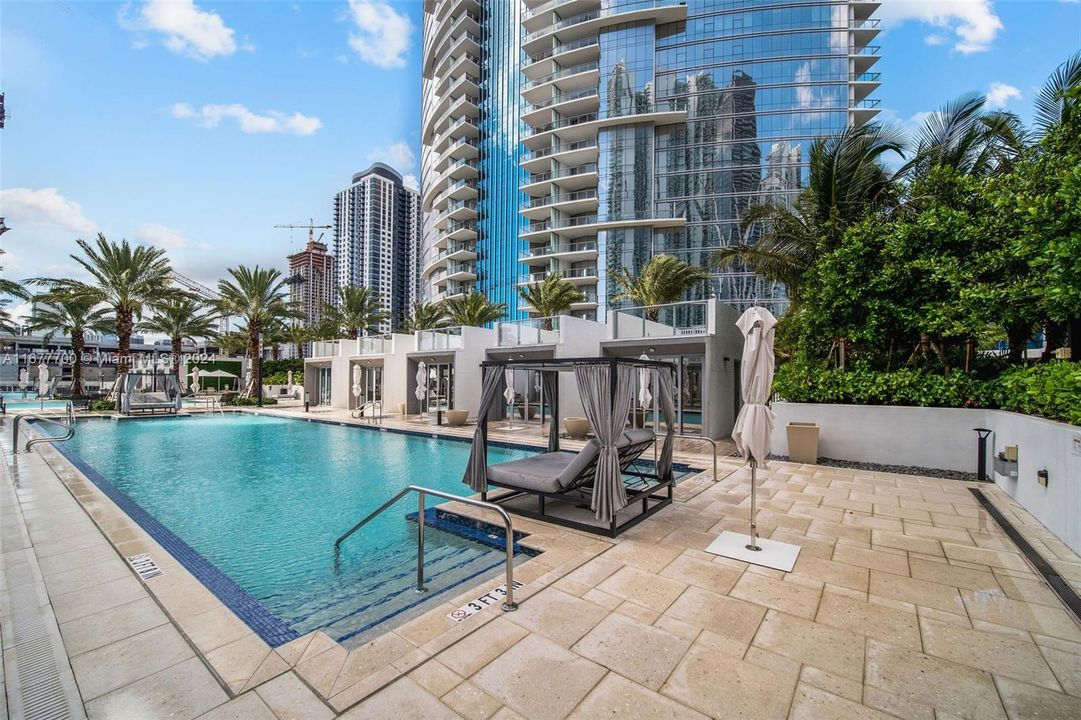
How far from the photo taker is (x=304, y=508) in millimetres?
7246

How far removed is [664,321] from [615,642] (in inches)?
472

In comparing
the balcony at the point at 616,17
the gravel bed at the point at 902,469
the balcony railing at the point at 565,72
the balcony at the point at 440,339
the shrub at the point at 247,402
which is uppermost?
the balcony at the point at 616,17

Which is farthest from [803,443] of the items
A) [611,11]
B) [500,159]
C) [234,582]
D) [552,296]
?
[500,159]

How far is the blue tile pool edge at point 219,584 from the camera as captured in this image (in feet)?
11.3

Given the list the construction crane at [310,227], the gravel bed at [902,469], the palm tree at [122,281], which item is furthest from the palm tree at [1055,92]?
the construction crane at [310,227]

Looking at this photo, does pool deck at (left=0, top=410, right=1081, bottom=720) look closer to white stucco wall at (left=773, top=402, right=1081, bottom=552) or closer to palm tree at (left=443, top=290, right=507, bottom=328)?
white stucco wall at (left=773, top=402, right=1081, bottom=552)

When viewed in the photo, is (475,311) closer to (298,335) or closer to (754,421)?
(754,421)

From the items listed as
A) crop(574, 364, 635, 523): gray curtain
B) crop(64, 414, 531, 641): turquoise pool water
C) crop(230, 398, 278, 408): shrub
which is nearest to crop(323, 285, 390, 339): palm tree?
crop(230, 398, 278, 408): shrub

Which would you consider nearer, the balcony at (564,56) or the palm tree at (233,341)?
the balcony at (564,56)

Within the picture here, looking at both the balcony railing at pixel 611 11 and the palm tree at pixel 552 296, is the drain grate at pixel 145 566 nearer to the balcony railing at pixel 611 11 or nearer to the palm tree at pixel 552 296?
the palm tree at pixel 552 296

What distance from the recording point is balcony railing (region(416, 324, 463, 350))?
61.4 feet

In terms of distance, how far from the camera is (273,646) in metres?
3.19

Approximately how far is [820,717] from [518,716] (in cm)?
160

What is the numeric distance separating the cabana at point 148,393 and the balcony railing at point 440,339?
12107 mm
